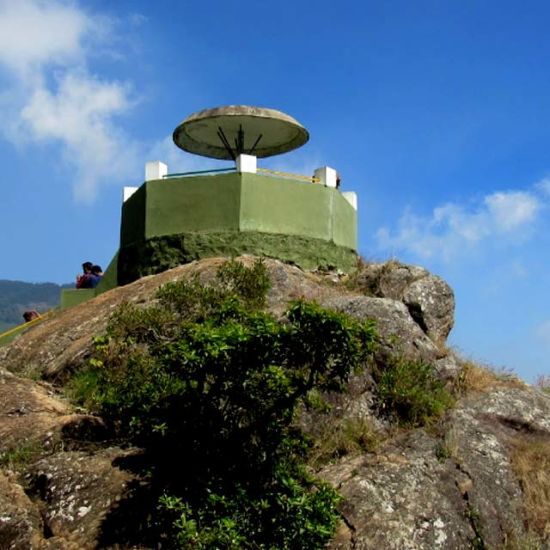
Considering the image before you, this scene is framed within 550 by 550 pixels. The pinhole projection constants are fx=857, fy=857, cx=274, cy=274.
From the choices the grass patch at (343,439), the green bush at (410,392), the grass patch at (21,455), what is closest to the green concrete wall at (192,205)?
the green bush at (410,392)

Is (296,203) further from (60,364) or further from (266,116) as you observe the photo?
(60,364)

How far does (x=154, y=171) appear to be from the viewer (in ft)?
66.6

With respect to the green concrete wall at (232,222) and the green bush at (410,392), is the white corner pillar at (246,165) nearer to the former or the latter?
the green concrete wall at (232,222)

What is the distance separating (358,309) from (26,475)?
6.41m

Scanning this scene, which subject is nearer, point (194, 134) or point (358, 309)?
point (358, 309)

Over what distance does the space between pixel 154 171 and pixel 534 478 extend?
11524 millimetres

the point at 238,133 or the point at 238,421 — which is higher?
the point at 238,133

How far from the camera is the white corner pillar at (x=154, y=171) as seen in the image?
66.5 ft

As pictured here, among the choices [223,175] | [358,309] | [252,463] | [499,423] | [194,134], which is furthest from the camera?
[194,134]

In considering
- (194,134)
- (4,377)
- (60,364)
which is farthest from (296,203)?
(4,377)

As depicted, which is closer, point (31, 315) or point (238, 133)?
point (238, 133)

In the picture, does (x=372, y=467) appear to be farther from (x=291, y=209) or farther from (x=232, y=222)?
(x=291, y=209)

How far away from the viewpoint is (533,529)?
469 inches

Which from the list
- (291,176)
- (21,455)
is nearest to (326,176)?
(291,176)
